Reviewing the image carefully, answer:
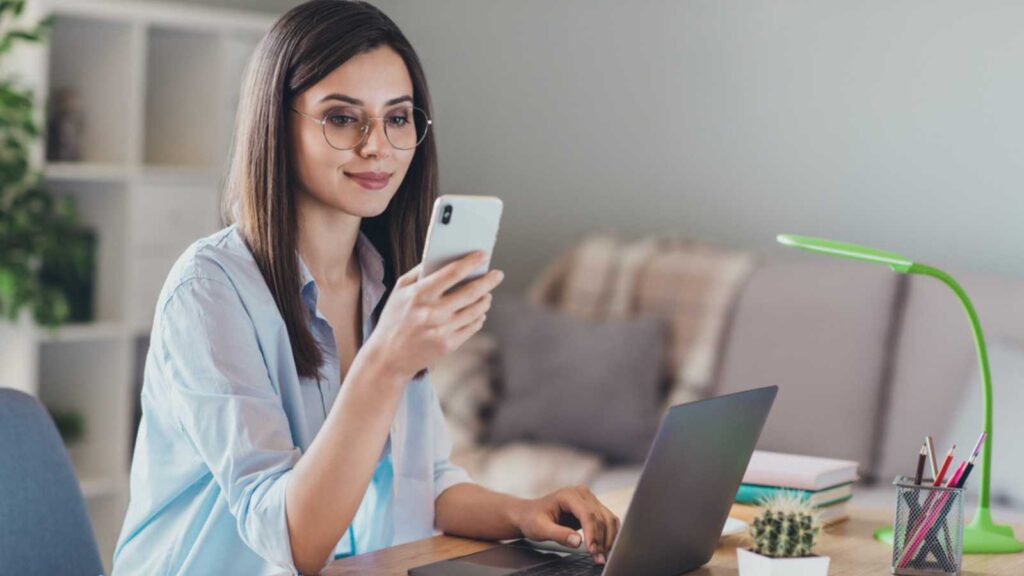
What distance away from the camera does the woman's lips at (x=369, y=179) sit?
4.89 ft

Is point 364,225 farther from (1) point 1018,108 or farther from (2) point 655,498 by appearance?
(1) point 1018,108

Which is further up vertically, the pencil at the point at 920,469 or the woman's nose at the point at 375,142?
the woman's nose at the point at 375,142

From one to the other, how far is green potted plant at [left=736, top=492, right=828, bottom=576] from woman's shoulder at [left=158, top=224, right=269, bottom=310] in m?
0.59

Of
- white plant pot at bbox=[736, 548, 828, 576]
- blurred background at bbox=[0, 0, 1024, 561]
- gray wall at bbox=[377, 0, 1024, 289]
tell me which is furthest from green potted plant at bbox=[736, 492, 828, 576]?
gray wall at bbox=[377, 0, 1024, 289]

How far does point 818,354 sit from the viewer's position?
3.18 metres

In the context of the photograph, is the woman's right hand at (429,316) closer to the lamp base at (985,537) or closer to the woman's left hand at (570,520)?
the woman's left hand at (570,520)

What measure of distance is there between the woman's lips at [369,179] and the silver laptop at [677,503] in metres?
0.42

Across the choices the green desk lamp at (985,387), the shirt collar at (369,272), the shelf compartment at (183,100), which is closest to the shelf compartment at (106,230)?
the shelf compartment at (183,100)

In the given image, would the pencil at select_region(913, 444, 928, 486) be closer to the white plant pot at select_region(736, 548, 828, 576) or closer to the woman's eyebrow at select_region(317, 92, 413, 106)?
the white plant pot at select_region(736, 548, 828, 576)

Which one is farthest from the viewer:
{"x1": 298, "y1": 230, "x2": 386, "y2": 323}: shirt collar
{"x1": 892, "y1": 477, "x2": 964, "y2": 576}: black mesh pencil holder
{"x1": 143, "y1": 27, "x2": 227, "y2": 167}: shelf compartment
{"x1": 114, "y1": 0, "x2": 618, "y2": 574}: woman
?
{"x1": 143, "y1": 27, "x2": 227, "y2": 167}: shelf compartment

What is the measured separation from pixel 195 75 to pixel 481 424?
120 cm

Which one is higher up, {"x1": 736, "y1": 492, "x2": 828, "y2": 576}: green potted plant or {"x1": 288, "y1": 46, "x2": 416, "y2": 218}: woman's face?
{"x1": 288, "y1": 46, "x2": 416, "y2": 218}: woman's face

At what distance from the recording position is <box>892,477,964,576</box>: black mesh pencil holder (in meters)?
1.42

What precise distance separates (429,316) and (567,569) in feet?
1.07
